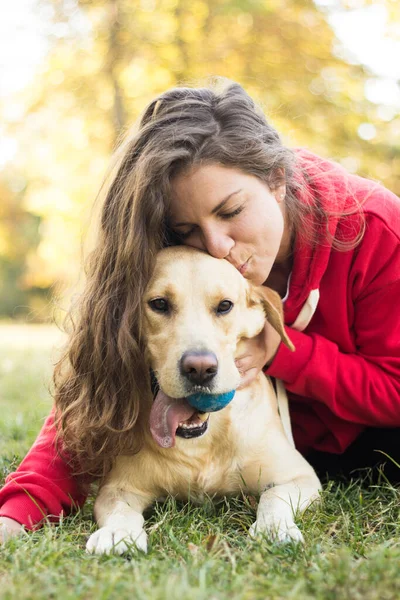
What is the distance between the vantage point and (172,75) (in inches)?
456

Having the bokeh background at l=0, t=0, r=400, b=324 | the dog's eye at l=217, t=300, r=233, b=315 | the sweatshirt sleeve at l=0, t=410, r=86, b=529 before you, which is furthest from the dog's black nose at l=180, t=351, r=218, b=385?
the bokeh background at l=0, t=0, r=400, b=324

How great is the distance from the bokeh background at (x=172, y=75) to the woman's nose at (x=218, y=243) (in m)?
7.96

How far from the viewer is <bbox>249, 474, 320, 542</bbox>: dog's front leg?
8.04 ft

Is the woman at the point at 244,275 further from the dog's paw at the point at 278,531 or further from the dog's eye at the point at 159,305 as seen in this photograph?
the dog's paw at the point at 278,531

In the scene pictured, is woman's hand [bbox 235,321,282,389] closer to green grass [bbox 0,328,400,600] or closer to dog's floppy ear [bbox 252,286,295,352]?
dog's floppy ear [bbox 252,286,295,352]

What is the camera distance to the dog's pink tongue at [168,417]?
9.15ft


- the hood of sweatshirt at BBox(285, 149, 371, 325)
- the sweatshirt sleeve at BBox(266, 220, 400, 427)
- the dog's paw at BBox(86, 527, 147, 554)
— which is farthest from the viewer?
the hood of sweatshirt at BBox(285, 149, 371, 325)

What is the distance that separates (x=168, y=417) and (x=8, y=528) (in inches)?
30.2

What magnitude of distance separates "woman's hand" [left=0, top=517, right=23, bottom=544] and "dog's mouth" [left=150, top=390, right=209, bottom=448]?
645 millimetres

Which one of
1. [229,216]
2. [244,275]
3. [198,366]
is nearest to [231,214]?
[229,216]

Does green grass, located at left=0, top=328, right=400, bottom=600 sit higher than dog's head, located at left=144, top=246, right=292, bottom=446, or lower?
lower

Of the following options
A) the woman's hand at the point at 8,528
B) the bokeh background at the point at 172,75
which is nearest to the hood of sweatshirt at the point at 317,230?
the woman's hand at the point at 8,528

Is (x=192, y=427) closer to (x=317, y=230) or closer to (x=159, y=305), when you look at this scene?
(x=159, y=305)

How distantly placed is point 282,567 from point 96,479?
4.13 ft
